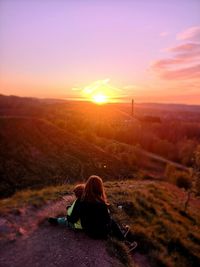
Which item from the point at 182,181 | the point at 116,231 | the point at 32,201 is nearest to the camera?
the point at 116,231

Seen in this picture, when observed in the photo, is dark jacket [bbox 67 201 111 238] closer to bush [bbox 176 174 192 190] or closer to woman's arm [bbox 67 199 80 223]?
woman's arm [bbox 67 199 80 223]

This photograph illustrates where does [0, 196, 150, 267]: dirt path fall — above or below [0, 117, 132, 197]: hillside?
above

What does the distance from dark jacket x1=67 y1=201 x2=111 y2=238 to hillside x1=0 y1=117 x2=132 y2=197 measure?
9.57 metres

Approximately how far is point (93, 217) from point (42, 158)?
17.9 m

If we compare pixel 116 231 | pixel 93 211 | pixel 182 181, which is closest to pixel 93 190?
pixel 93 211

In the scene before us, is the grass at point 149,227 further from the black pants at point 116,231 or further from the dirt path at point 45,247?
the dirt path at point 45,247

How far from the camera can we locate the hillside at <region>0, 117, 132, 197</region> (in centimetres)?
1947

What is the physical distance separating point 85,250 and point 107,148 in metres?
30.9

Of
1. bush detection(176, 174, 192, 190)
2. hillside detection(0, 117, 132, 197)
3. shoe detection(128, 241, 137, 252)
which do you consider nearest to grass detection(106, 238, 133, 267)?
shoe detection(128, 241, 137, 252)

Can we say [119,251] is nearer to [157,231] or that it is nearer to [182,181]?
[157,231]

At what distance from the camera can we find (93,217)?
734cm

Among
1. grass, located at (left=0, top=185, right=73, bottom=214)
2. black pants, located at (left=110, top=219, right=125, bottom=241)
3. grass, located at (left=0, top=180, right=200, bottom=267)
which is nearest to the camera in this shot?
black pants, located at (left=110, top=219, right=125, bottom=241)

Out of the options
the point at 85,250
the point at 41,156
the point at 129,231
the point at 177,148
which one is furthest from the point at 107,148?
the point at 85,250

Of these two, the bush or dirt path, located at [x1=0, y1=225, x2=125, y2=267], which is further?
the bush
